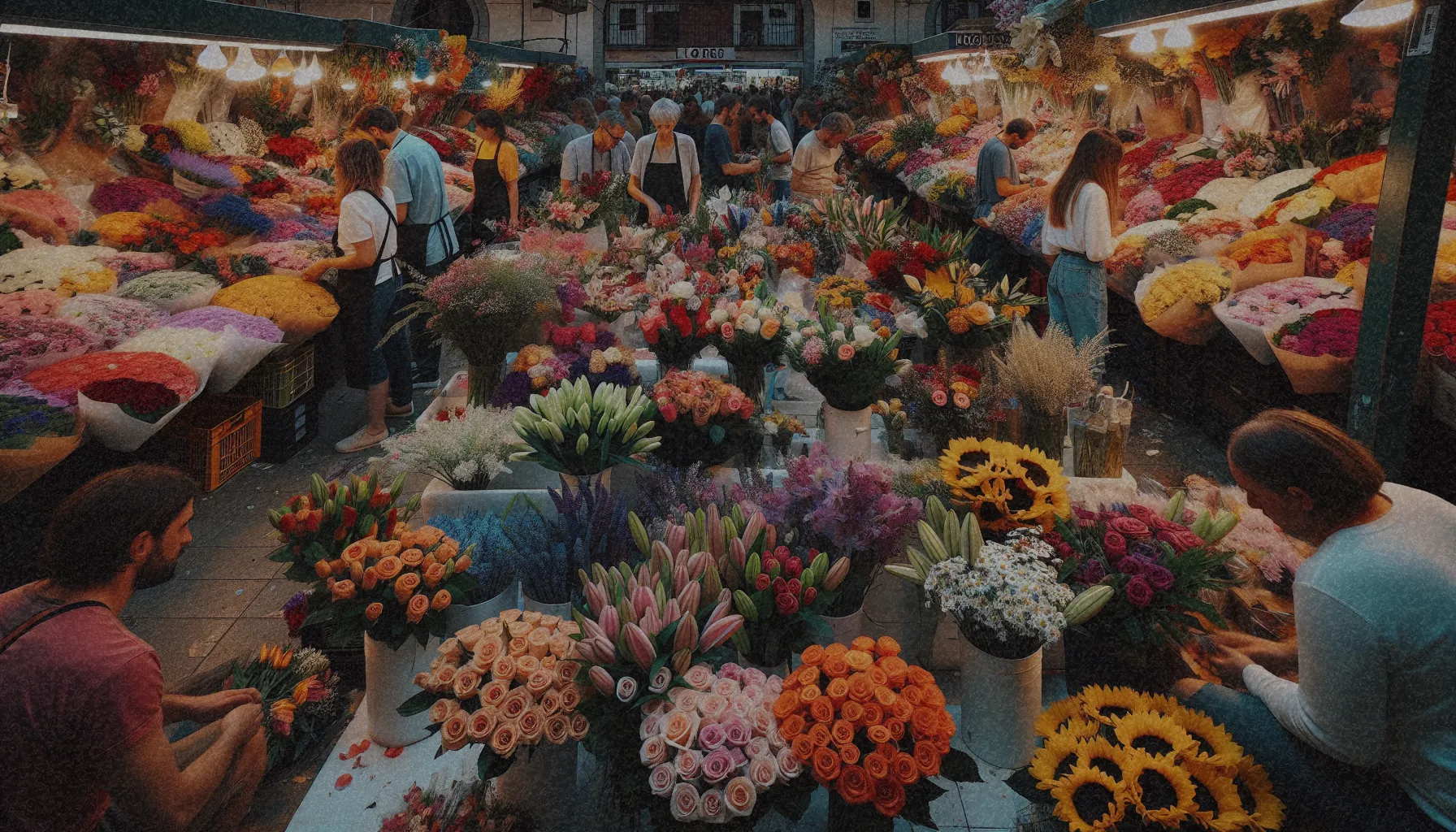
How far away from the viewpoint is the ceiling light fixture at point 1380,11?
2.57 metres

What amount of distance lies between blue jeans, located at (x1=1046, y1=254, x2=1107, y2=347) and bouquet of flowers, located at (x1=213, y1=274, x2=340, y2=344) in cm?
409

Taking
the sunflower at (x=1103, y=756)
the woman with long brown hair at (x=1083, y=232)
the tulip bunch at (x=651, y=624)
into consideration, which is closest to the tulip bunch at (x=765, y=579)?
the tulip bunch at (x=651, y=624)

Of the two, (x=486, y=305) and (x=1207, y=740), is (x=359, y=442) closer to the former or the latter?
(x=486, y=305)

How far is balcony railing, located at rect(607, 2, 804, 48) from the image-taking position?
2978 centimetres

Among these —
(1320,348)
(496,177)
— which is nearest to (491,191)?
(496,177)

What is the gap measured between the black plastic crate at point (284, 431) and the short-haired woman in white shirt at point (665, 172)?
2692mm

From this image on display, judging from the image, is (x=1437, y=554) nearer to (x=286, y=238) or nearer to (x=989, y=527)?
(x=989, y=527)

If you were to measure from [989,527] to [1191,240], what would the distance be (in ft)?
12.5

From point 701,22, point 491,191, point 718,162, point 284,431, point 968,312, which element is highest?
point 701,22

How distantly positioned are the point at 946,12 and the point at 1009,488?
26.4 m

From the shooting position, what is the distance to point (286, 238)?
5.88 m

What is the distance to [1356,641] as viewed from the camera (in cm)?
161

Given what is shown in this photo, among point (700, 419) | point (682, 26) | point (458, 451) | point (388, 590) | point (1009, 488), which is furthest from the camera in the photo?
point (682, 26)

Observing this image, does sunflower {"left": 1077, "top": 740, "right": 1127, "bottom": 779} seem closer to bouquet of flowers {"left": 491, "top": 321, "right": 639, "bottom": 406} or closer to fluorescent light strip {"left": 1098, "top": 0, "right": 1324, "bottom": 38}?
bouquet of flowers {"left": 491, "top": 321, "right": 639, "bottom": 406}
